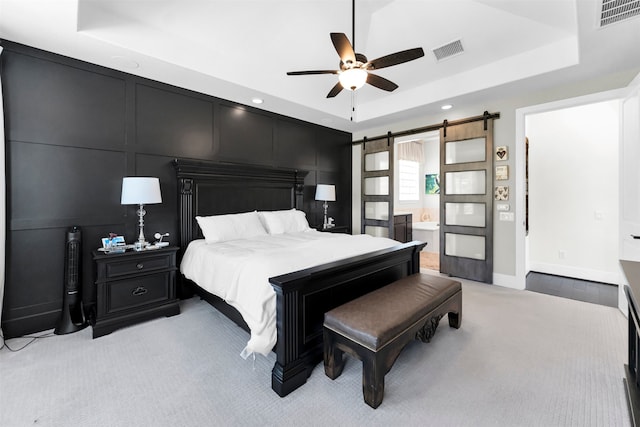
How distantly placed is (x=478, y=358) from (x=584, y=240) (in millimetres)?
3764

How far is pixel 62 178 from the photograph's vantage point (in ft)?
9.22

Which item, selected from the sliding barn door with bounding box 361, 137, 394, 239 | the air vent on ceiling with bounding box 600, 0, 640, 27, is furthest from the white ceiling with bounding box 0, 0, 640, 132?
the sliding barn door with bounding box 361, 137, 394, 239

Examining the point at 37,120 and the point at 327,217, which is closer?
the point at 37,120

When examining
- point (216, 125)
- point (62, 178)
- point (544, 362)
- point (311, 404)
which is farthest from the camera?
point (216, 125)

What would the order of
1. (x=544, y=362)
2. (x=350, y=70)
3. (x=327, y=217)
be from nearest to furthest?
1. (x=544, y=362)
2. (x=350, y=70)
3. (x=327, y=217)

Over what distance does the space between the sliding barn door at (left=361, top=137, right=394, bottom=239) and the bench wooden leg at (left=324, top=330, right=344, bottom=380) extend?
3.72 meters

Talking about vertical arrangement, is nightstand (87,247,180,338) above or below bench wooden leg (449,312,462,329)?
above

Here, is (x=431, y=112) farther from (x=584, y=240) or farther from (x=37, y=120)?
(x=37, y=120)

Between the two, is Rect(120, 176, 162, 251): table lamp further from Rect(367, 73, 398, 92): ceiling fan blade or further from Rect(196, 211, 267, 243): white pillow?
Rect(367, 73, 398, 92): ceiling fan blade

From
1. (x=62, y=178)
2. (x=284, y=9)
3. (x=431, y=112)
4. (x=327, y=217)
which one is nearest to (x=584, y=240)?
(x=431, y=112)

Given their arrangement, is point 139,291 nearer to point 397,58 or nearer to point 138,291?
point 138,291

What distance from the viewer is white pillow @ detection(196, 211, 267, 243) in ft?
11.1

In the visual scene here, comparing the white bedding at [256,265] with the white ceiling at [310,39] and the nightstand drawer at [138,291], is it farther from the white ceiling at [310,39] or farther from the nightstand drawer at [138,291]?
the white ceiling at [310,39]

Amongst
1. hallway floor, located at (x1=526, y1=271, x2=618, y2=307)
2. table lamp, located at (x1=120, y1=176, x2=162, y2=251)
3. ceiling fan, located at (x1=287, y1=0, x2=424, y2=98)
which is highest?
ceiling fan, located at (x1=287, y1=0, x2=424, y2=98)
